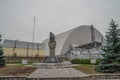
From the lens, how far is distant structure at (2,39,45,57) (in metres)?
44.9

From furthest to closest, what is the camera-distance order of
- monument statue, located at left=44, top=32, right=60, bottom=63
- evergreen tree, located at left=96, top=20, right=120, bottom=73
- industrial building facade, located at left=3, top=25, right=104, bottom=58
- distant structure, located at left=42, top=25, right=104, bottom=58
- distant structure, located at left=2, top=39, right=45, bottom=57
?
distant structure, located at left=42, top=25, right=104, bottom=58
industrial building facade, located at left=3, top=25, right=104, bottom=58
distant structure, located at left=2, top=39, right=45, bottom=57
monument statue, located at left=44, top=32, right=60, bottom=63
evergreen tree, located at left=96, top=20, right=120, bottom=73

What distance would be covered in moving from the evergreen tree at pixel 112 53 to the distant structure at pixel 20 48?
29.8 m

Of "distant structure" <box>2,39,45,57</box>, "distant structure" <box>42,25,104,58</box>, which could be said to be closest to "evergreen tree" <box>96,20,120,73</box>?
"distant structure" <box>42,25,104,58</box>

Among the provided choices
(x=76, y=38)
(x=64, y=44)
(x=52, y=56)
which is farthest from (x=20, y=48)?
(x=52, y=56)

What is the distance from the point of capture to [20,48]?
4725 centimetres

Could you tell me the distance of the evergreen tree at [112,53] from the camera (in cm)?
1700

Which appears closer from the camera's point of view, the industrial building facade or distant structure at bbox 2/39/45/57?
distant structure at bbox 2/39/45/57

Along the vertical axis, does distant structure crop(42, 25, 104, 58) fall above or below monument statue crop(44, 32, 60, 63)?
above

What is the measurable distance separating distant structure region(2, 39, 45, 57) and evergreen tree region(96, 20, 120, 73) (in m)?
29.8

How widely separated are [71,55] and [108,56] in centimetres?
2333

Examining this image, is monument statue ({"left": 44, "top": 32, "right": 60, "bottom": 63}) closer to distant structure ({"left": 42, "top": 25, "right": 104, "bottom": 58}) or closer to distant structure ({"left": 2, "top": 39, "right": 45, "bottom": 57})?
distant structure ({"left": 2, "top": 39, "right": 45, "bottom": 57})

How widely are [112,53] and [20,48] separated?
3359 cm

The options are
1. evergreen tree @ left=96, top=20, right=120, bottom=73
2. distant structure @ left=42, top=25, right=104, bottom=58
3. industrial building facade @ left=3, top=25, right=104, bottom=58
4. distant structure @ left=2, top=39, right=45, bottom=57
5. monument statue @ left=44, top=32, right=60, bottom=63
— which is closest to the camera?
evergreen tree @ left=96, top=20, right=120, bottom=73

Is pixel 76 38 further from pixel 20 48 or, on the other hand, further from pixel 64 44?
pixel 20 48
